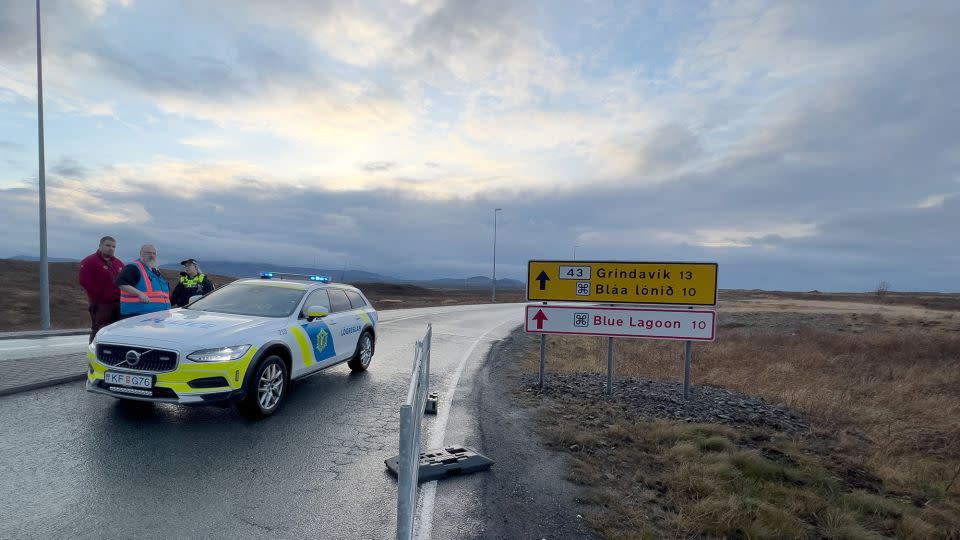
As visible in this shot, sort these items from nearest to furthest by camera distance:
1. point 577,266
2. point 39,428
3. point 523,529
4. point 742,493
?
point 523,529 → point 742,493 → point 39,428 → point 577,266

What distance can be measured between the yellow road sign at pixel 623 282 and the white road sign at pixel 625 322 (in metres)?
0.18

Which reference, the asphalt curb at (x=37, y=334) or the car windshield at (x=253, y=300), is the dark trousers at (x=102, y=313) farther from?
the asphalt curb at (x=37, y=334)

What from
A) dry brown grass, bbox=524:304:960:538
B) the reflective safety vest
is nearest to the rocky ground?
dry brown grass, bbox=524:304:960:538

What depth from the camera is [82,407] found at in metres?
6.12

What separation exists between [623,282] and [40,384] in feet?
27.7

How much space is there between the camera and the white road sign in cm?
844

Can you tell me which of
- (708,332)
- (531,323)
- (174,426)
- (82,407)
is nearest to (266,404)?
(174,426)

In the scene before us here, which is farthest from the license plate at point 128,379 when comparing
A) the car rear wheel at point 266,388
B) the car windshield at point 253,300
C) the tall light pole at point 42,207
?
the tall light pole at point 42,207

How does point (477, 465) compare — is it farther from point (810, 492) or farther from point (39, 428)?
point (39, 428)

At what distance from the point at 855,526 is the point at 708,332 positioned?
4.24 metres

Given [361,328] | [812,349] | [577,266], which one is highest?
[577,266]

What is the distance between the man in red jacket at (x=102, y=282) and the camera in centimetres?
785

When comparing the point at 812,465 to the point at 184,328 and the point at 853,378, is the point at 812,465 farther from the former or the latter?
the point at 853,378

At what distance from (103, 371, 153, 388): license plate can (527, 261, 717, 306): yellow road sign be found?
573cm
